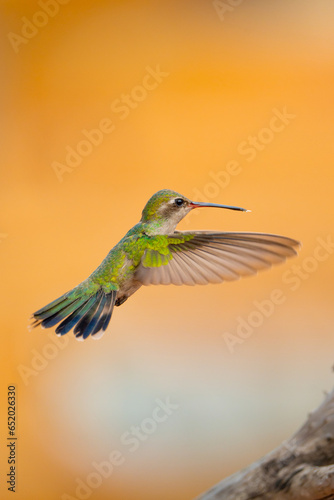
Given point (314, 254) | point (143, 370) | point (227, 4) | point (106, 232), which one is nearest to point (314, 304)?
point (314, 254)

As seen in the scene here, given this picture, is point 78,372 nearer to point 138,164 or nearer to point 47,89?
point 138,164

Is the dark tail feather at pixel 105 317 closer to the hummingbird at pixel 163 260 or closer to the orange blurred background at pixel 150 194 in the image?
the hummingbird at pixel 163 260

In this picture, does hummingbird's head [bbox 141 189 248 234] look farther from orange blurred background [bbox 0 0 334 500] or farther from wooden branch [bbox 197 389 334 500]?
orange blurred background [bbox 0 0 334 500]

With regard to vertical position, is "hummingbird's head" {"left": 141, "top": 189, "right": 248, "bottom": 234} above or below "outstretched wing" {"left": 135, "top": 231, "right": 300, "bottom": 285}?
above

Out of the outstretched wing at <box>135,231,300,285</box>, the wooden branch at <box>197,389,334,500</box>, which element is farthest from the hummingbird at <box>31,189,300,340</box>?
the wooden branch at <box>197,389,334,500</box>

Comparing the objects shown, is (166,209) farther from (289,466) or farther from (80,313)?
(289,466)
